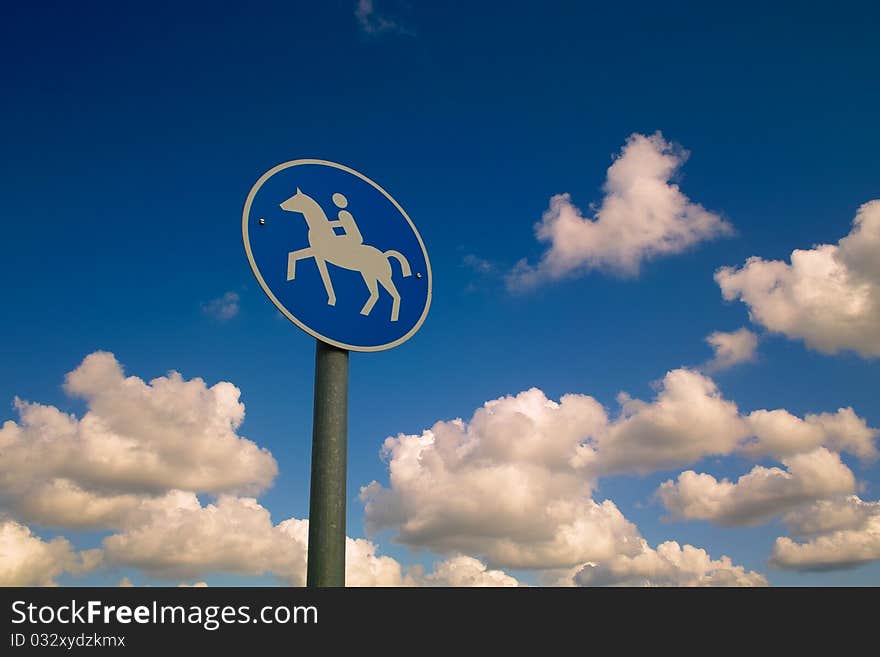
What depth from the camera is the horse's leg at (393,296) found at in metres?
4.16

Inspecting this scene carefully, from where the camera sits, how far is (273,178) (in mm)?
4016

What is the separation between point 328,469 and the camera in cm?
352

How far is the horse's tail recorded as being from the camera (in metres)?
4.32

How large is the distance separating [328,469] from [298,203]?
154cm

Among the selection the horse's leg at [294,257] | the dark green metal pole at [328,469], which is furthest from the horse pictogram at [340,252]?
the dark green metal pole at [328,469]

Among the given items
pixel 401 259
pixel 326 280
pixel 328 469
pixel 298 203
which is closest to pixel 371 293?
pixel 326 280

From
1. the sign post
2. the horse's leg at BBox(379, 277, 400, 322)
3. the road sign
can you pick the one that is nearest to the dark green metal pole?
the sign post

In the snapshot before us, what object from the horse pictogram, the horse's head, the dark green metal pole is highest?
the horse's head

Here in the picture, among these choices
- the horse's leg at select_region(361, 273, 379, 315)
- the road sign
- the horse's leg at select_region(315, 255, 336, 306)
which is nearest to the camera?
the road sign

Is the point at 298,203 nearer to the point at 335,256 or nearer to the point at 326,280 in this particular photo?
the point at 335,256

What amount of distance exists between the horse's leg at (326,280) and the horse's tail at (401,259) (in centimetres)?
49

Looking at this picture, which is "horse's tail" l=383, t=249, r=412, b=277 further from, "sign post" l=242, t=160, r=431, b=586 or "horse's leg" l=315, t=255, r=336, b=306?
"horse's leg" l=315, t=255, r=336, b=306
